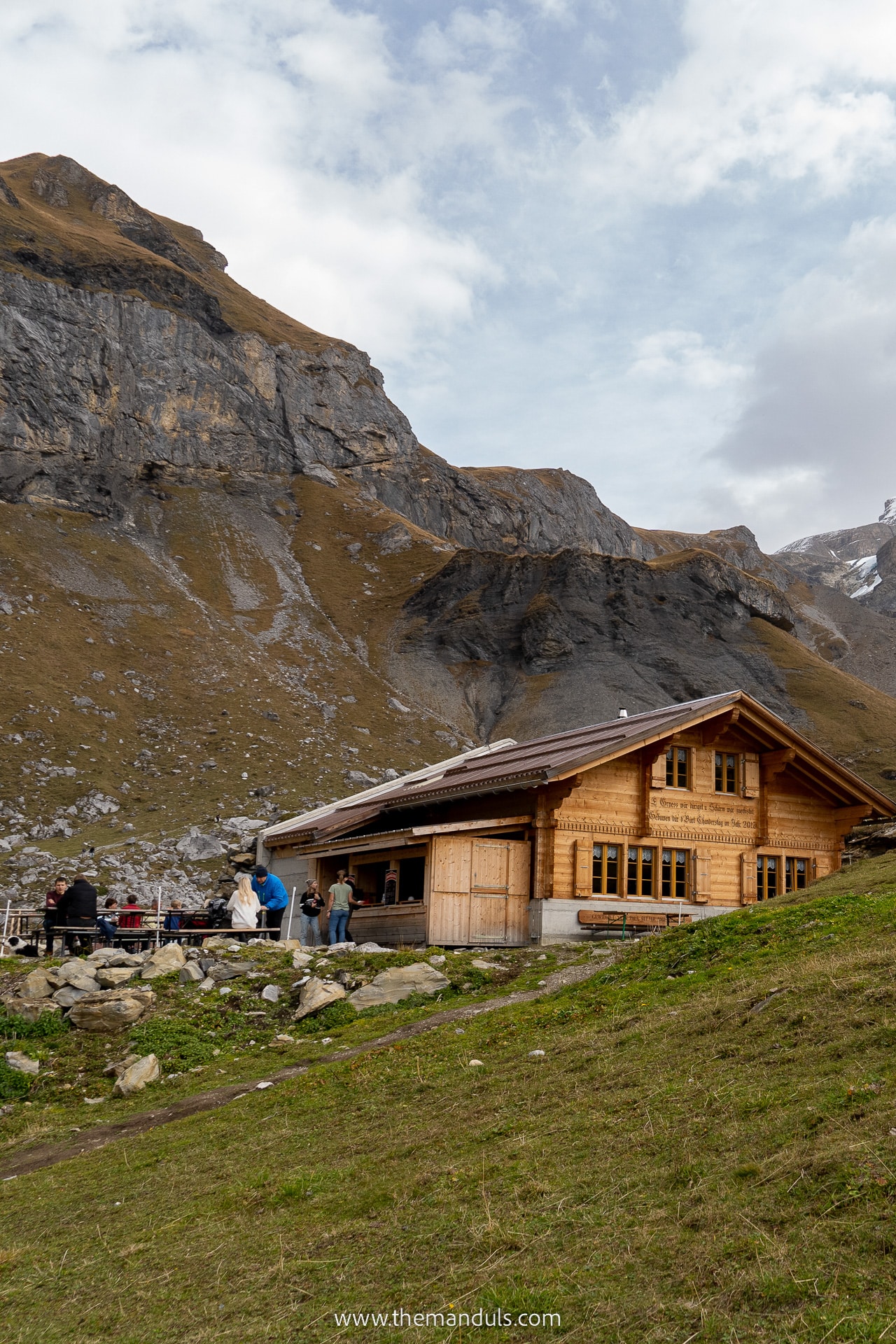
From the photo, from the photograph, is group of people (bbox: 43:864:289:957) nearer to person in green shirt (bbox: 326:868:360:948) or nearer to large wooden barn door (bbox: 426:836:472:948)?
person in green shirt (bbox: 326:868:360:948)

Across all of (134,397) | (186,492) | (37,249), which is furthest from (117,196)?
(186,492)

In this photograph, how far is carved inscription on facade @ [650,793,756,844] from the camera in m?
26.2

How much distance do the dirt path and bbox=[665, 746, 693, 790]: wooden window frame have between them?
11.5 meters

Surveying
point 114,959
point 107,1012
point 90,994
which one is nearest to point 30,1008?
point 90,994

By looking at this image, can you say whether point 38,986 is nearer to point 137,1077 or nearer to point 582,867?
point 137,1077

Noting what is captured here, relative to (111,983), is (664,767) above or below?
above

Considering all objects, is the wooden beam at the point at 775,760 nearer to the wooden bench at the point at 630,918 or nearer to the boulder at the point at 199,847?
the wooden bench at the point at 630,918

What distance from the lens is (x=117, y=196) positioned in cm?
14712

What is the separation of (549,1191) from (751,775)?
2244 cm

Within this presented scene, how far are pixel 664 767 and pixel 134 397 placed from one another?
98.7 meters

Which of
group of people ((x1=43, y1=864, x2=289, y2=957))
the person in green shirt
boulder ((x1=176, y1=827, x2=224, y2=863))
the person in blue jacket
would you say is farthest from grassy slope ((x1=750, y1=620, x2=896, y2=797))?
group of people ((x1=43, y1=864, x2=289, y2=957))

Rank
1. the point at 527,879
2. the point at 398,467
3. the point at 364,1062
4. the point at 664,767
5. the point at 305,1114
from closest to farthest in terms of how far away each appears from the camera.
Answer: the point at 305,1114
the point at 364,1062
the point at 527,879
the point at 664,767
the point at 398,467

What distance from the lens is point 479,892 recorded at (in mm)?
23250

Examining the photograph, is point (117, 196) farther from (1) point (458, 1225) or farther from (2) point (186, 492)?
(1) point (458, 1225)
